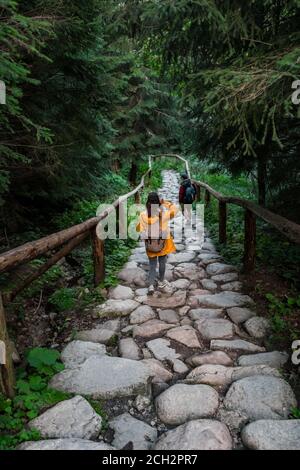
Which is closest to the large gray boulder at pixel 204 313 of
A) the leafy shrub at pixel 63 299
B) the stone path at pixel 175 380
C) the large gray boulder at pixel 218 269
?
the stone path at pixel 175 380

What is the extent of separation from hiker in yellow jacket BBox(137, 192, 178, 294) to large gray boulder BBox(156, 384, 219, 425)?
8.05 feet

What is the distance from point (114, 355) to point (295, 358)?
1.82m

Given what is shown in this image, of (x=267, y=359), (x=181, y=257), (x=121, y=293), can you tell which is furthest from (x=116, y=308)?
(x=181, y=257)

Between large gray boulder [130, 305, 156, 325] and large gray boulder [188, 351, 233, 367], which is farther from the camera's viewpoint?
large gray boulder [130, 305, 156, 325]

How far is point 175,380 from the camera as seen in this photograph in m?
3.26

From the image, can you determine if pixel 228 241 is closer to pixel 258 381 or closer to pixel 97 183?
pixel 97 183

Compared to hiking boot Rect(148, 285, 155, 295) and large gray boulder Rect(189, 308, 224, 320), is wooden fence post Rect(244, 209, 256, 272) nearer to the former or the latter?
large gray boulder Rect(189, 308, 224, 320)

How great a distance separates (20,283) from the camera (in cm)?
428

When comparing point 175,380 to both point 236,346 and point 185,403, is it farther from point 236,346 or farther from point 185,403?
point 236,346

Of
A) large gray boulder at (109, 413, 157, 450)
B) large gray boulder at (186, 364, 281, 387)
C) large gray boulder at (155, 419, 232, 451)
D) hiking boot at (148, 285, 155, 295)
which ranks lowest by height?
large gray boulder at (109, 413, 157, 450)

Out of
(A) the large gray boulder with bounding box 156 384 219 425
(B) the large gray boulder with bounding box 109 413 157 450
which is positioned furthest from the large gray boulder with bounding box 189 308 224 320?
(B) the large gray boulder with bounding box 109 413 157 450

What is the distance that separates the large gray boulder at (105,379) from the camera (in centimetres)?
297

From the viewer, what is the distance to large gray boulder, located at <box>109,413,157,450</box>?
8.00 feet

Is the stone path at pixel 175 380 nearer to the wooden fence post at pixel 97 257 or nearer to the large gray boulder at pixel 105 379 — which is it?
the large gray boulder at pixel 105 379
